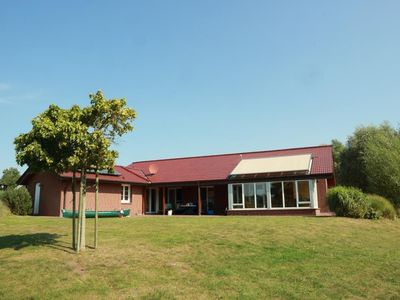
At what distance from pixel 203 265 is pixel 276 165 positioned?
20.7m

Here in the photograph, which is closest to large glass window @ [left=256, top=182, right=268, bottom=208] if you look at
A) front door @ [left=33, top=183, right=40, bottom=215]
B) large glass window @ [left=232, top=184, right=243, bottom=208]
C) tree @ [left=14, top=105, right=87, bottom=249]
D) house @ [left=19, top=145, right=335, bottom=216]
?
house @ [left=19, top=145, right=335, bottom=216]

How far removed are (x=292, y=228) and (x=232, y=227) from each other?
253 cm

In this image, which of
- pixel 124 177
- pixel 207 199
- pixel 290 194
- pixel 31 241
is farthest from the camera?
pixel 207 199

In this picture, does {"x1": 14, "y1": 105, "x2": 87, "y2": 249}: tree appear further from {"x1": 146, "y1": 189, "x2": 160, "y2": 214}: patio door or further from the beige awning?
{"x1": 146, "y1": 189, "x2": 160, "y2": 214}: patio door

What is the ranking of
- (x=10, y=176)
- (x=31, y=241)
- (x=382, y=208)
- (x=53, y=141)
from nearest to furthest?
1. (x=53, y=141)
2. (x=31, y=241)
3. (x=382, y=208)
4. (x=10, y=176)

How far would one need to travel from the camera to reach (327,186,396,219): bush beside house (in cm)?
2158

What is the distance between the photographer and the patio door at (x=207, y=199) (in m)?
34.1

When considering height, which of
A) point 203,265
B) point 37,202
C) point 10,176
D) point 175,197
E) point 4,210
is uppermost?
point 10,176

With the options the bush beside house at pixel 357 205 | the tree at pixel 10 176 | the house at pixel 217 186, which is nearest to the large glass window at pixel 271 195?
the house at pixel 217 186

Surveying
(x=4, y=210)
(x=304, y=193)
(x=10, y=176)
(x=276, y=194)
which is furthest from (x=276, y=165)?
(x=10, y=176)

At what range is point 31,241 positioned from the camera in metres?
13.4

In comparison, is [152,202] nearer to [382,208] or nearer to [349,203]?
[349,203]

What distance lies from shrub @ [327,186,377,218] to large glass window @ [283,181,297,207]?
535 cm

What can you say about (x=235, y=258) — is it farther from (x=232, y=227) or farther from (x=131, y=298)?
(x=232, y=227)
